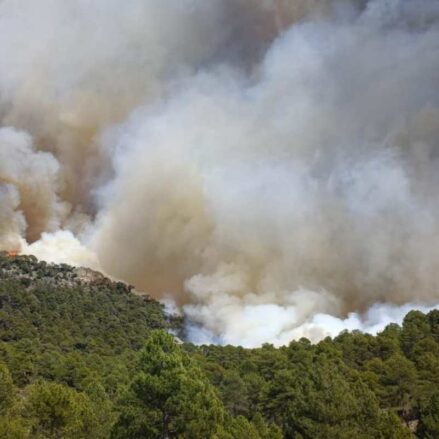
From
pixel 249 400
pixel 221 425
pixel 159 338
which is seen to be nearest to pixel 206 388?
pixel 221 425

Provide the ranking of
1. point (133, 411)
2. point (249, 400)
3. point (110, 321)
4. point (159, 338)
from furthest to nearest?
point (110, 321) < point (249, 400) < point (159, 338) < point (133, 411)

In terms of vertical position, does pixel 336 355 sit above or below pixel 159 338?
above

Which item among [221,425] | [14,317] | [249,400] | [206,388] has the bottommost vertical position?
[221,425]

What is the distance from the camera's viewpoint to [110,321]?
19350cm

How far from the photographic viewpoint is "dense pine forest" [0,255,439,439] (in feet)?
106

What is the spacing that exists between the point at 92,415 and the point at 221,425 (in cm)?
1432

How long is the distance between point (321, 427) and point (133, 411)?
58.1 feet

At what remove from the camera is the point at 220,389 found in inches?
3199

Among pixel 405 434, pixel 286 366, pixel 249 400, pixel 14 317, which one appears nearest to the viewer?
pixel 405 434

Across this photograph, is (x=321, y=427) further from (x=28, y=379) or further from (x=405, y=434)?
(x=28, y=379)

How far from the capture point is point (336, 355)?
94.4 metres

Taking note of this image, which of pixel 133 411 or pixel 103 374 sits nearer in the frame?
pixel 133 411

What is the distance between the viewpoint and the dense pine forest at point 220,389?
106 feet

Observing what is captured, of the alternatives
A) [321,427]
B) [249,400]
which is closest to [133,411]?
[321,427]
